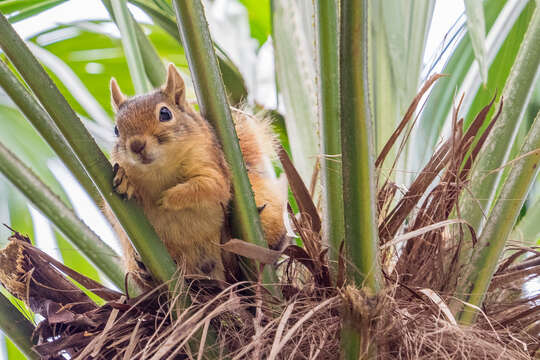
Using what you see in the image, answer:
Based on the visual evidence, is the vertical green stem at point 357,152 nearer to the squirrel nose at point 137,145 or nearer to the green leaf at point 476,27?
the green leaf at point 476,27

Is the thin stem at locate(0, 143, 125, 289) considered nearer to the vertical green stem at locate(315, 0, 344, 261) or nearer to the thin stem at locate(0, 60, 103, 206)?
the thin stem at locate(0, 60, 103, 206)

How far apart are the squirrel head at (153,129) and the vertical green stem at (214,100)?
260 millimetres

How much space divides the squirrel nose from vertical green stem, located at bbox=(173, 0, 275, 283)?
0.28 m

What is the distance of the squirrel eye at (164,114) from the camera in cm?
126

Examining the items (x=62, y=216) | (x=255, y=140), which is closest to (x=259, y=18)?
(x=255, y=140)

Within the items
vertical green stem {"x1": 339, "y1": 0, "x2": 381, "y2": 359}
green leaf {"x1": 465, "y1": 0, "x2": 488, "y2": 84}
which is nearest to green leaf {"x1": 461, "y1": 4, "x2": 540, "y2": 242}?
green leaf {"x1": 465, "y1": 0, "x2": 488, "y2": 84}

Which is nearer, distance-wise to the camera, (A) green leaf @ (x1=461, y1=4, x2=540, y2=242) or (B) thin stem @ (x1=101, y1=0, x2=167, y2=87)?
(A) green leaf @ (x1=461, y1=4, x2=540, y2=242)

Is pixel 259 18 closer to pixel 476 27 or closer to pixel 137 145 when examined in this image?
pixel 137 145

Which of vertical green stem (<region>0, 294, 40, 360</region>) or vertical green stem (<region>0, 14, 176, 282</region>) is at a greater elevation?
vertical green stem (<region>0, 14, 176, 282</region>)

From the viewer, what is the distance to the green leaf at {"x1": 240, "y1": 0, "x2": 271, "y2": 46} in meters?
1.89

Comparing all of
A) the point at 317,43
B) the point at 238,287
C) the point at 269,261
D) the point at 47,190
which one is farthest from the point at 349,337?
the point at 47,190

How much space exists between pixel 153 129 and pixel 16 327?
434 millimetres

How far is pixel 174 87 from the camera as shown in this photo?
4.33 ft

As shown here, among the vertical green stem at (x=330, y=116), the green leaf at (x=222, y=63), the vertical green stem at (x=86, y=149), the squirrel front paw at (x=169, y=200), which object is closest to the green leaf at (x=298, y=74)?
the green leaf at (x=222, y=63)
